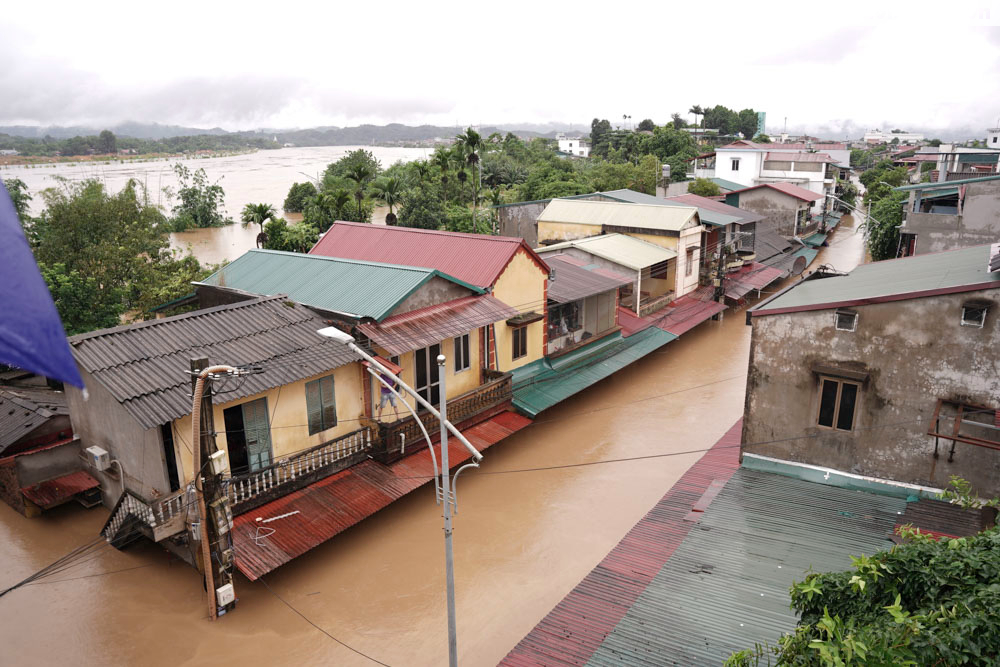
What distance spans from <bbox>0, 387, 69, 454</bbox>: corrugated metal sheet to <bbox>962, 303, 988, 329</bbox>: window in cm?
2217

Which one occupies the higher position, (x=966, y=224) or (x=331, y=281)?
(x=966, y=224)

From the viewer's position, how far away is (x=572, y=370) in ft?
81.4

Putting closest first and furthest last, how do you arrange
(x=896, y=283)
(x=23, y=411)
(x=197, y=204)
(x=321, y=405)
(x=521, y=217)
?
(x=896, y=283), (x=321, y=405), (x=23, y=411), (x=521, y=217), (x=197, y=204)

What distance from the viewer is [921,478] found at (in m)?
13.0

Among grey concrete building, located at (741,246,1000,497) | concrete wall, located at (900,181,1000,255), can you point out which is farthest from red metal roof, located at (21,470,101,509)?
concrete wall, located at (900,181,1000,255)

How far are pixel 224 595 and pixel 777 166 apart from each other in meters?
71.0

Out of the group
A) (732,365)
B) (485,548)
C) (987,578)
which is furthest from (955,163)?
(987,578)

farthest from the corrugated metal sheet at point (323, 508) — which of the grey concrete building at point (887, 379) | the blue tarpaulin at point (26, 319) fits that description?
the blue tarpaulin at point (26, 319)

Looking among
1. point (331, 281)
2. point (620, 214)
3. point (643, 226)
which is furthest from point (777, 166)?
point (331, 281)

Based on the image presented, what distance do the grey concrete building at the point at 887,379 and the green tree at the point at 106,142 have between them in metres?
145

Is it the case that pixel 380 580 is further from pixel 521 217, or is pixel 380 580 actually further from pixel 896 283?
pixel 521 217

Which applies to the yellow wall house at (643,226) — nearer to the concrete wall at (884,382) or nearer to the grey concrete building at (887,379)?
the grey concrete building at (887,379)

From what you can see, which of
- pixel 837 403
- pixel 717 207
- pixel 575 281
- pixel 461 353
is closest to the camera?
pixel 837 403

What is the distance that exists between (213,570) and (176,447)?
8.84 ft
